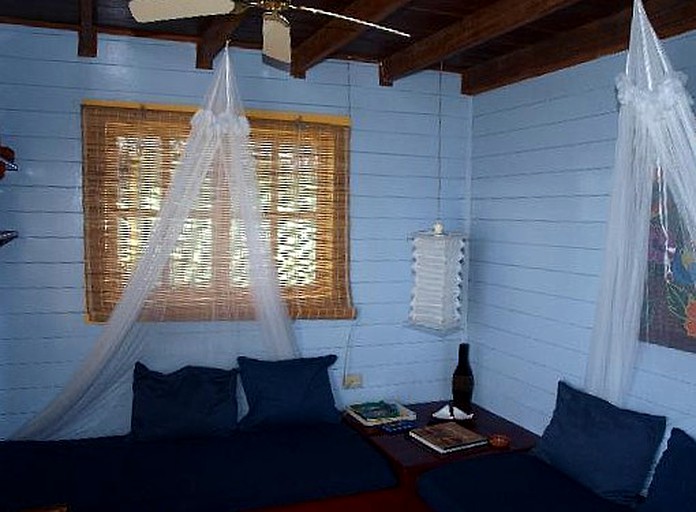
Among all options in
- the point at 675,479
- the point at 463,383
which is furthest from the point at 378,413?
the point at 675,479

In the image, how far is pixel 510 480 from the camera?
2990 millimetres

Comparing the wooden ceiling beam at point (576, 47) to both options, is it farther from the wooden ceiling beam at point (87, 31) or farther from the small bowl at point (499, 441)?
the wooden ceiling beam at point (87, 31)

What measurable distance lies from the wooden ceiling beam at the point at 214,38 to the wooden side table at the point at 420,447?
7.67 ft

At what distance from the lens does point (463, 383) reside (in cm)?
405

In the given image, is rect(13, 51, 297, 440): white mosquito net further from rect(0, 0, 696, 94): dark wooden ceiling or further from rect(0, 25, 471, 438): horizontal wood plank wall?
rect(0, 0, 696, 94): dark wooden ceiling

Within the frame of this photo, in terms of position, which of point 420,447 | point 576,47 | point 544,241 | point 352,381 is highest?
point 576,47

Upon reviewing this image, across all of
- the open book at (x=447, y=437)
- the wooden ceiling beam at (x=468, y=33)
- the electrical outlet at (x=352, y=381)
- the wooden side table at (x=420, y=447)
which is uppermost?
the wooden ceiling beam at (x=468, y=33)

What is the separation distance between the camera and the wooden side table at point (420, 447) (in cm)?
321

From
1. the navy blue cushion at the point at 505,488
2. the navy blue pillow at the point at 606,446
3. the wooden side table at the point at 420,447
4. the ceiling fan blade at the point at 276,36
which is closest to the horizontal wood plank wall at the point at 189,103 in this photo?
the wooden side table at the point at 420,447

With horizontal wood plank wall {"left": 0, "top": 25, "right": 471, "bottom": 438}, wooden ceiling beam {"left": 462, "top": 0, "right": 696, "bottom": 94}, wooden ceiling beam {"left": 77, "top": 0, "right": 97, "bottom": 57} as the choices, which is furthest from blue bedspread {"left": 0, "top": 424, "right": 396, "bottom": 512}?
wooden ceiling beam {"left": 462, "top": 0, "right": 696, "bottom": 94}

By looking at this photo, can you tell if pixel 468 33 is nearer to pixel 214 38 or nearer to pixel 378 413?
pixel 214 38

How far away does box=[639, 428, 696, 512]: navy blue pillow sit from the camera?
250 centimetres

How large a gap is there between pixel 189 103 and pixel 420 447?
2.42m

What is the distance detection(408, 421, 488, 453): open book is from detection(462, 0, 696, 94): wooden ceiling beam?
219 centimetres
